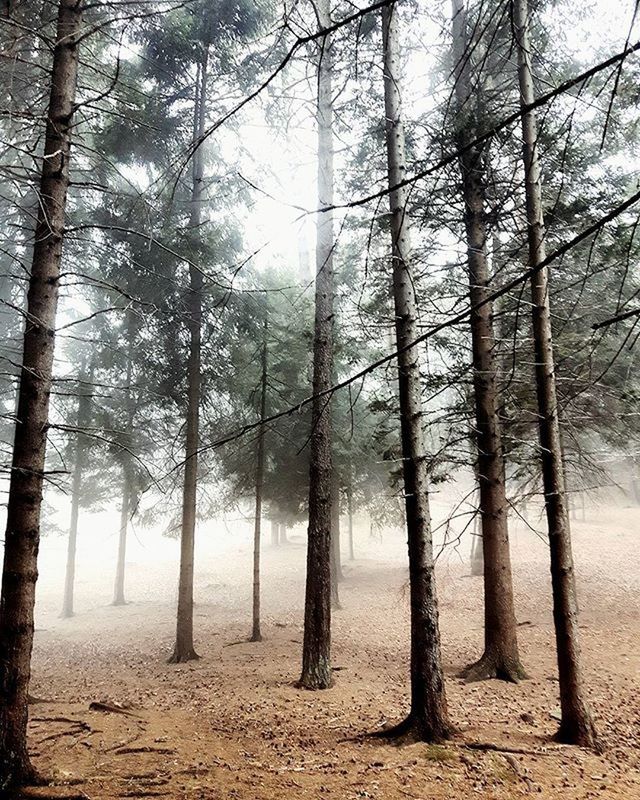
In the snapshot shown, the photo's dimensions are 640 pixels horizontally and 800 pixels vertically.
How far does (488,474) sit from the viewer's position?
8.18 m

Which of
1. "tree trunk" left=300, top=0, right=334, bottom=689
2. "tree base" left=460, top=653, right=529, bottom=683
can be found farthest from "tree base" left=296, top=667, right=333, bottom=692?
"tree base" left=460, top=653, right=529, bottom=683

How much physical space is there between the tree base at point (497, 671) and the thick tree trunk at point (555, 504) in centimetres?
260

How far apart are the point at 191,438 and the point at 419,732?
26.5 feet

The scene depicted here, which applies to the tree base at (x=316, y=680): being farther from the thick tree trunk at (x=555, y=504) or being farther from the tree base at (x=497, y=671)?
the thick tree trunk at (x=555, y=504)

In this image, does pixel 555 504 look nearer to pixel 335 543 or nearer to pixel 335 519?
pixel 335 519

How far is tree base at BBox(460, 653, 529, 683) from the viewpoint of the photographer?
25.2ft

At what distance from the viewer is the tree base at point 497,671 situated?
303 inches

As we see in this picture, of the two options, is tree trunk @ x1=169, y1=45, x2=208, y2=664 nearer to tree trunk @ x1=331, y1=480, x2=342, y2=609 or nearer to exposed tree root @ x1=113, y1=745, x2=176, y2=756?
tree trunk @ x1=331, y1=480, x2=342, y2=609

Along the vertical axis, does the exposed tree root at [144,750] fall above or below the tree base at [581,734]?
below

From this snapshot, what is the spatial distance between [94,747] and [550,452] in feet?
19.2

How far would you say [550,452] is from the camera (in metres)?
5.57

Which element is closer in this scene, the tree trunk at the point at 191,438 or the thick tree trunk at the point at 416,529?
the thick tree trunk at the point at 416,529

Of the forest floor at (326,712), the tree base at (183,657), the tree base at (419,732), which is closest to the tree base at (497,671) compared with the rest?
the forest floor at (326,712)

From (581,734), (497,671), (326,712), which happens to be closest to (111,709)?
(326,712)
